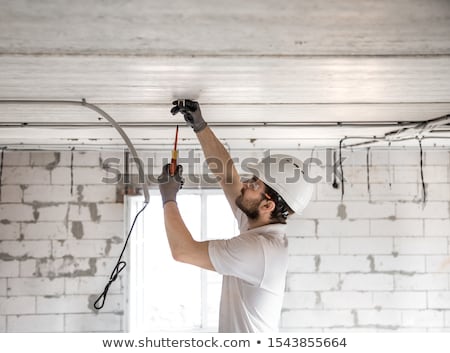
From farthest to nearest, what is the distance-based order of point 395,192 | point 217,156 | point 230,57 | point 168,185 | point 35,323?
point 395,192 < point 35,323 < point 217,156 < point 168,185 < point 230,57

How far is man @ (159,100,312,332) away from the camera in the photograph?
2203 millimetres

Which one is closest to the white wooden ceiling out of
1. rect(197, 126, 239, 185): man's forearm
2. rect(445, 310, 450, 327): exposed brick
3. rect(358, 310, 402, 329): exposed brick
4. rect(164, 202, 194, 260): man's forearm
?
rect(197, 126, 239, 185): man's forearm

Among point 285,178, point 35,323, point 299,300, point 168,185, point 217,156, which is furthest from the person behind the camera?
point 299,300

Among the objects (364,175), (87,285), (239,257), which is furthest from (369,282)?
(239,257)

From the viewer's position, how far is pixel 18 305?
4.98 meters

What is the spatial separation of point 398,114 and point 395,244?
8.56 feet

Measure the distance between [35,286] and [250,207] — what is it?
3.40 metres

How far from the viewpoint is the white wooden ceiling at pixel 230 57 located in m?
1.44

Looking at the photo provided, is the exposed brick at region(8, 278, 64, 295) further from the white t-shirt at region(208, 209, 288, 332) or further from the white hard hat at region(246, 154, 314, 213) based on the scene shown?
the white hard hat at region(246, 154, 314, 213)

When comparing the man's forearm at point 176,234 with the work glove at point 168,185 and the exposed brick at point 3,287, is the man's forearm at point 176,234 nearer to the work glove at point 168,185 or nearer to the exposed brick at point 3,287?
the work glove at point 168,185

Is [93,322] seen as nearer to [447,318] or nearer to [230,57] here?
[447,318]

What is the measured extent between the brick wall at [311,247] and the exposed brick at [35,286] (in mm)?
10

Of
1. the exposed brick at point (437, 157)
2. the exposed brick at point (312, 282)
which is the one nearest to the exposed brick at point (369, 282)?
the exposed brick at point (312, 282)

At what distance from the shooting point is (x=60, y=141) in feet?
13.9
